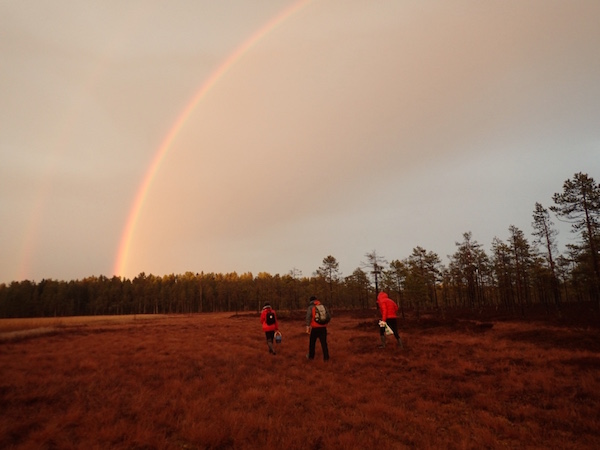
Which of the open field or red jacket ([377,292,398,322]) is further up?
red jacket ([377,292,398,322])

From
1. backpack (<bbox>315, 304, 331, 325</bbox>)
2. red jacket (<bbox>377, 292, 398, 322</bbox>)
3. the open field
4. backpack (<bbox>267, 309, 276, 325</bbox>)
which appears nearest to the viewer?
the open field

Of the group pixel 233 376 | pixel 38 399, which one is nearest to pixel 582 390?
pixel 233 376

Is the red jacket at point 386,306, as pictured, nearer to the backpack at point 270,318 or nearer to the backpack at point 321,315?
the backpack at point 321,315

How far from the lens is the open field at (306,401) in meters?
5.35

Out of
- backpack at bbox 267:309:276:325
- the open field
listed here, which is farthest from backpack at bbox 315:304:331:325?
backpack at bbox 267:309:276:325

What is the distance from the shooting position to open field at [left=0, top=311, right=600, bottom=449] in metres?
5.35

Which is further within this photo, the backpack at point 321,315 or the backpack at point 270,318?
the backpack at point 270,318

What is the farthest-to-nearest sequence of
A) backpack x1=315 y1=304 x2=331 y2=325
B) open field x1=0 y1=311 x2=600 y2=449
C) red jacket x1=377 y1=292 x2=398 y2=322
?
red jacket x1=377 y1=292 x2=398 y2=322
backpack x1=315 y1=304 x2=331 y2=325
open field x1=0 y1=311 x2=600 y2=449

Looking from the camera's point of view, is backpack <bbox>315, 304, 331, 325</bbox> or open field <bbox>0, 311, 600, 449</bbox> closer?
open field <bbox>0, 311, 600, 449</bbox>

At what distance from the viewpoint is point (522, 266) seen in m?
46.8

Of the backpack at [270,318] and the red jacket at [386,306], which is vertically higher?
the red jacket at [386,306]

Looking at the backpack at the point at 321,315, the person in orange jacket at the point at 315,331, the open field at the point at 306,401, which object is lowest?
the open field at the point at 306,401

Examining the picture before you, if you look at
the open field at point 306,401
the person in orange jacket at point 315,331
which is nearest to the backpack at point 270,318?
the open field at point 306,401

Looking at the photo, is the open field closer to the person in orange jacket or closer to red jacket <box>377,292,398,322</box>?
the person in orange jacket
